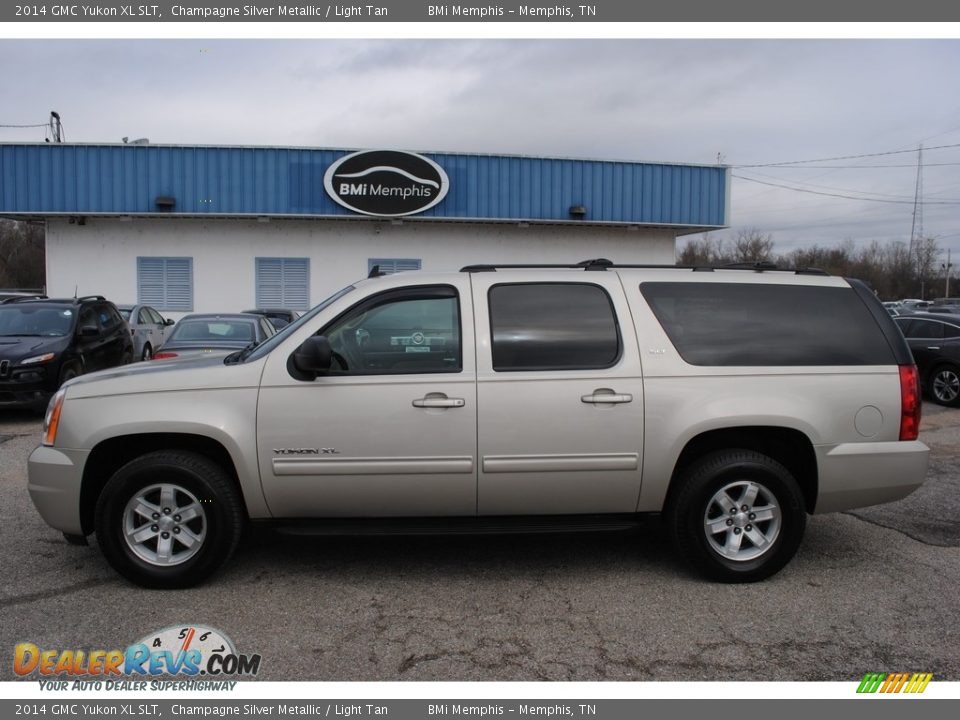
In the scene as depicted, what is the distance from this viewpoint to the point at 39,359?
32.1 ft

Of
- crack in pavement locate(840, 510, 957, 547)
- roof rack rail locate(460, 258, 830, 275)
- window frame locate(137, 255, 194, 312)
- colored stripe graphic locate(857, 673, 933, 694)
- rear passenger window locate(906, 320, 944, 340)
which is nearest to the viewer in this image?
colored stripe graphic locate(857, 673, 933, 694)

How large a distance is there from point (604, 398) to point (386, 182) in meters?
17.2

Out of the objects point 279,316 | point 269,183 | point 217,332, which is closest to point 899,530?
point 217,332

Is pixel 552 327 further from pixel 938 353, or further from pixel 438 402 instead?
pixel 938 353

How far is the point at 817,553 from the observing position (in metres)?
4.97

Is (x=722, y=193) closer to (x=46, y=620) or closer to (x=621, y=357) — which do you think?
(x=621, y=357)

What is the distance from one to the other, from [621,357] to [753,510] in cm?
121

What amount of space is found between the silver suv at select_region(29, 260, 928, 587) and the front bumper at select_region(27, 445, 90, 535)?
0.04 feet

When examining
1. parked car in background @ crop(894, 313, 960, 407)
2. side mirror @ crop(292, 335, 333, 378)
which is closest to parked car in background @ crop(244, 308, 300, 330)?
parked car in background @ crop(894, 313, 960, 407)

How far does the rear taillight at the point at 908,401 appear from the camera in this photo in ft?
14.5

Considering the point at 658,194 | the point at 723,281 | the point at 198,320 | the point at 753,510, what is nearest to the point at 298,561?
the point at 753,510

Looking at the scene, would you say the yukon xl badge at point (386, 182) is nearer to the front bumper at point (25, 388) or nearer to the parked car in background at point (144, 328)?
the parked car in background at point (144, 328)

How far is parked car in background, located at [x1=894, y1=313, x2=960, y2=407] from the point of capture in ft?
38.8

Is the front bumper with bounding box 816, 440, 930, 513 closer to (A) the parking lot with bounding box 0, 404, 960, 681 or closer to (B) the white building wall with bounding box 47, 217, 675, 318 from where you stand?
(A) the parking lot with bounding box 0, 404, 960, 681
